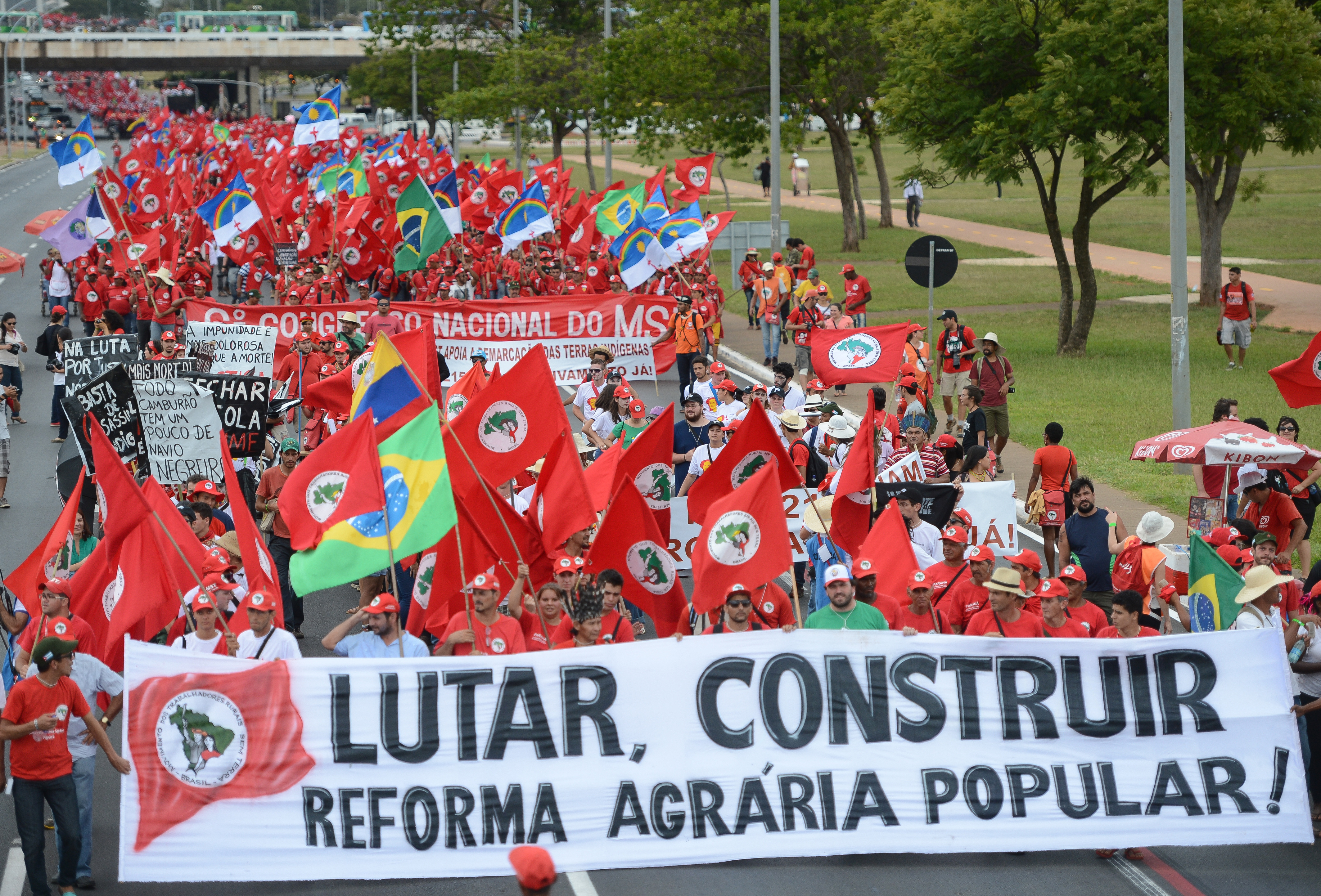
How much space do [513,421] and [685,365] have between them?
10.5m

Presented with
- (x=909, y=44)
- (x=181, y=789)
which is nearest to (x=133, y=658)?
(x=181, y=789)

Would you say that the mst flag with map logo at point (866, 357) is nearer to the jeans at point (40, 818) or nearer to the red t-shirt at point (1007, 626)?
the red t-shirt at point (1007, 626)

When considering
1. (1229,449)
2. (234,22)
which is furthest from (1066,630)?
(234,22)

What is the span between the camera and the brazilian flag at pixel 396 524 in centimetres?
886

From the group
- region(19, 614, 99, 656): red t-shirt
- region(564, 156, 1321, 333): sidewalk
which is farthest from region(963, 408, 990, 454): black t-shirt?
region(564, 156, 1321, 333): sidewalk

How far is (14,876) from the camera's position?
8.34m

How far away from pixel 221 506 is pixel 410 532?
3890mm

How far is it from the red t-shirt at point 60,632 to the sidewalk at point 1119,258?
79.5 feet

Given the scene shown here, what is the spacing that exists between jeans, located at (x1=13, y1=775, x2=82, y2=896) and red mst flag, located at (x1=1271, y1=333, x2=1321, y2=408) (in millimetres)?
10363

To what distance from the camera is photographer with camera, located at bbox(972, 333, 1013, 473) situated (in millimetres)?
16938

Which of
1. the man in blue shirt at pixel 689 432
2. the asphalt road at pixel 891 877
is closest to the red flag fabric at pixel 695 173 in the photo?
the man in blue shirt at pixel 689 432

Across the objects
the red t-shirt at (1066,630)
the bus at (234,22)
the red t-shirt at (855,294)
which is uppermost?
the bus at (234,22)

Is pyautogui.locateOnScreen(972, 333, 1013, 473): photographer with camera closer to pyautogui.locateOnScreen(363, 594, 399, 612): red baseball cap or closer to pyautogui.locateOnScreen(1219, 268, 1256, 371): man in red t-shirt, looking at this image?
pyautogui.locateOnScreen(1219, 268, 1256, 371): man in red t-shirt

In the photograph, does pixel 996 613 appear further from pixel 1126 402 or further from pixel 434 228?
pixel 434 228
